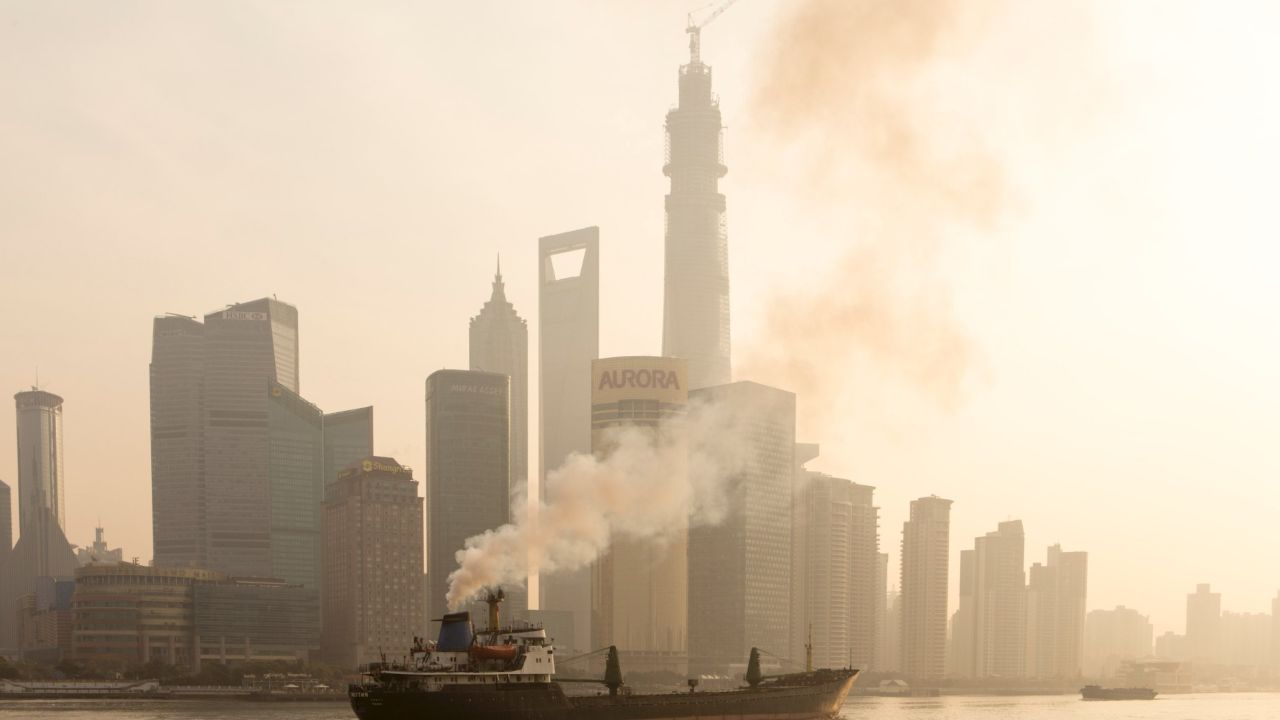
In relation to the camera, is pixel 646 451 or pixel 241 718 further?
pixel 241 718

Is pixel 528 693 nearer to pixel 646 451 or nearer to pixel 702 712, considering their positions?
pixel 702 712

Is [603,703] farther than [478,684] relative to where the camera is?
Yes

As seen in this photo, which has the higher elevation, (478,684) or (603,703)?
(478,684)

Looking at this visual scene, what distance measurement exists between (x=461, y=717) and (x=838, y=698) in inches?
2203

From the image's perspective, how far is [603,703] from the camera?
125 m

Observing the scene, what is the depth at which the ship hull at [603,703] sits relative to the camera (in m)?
111

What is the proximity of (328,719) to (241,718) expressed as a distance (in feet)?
50.8

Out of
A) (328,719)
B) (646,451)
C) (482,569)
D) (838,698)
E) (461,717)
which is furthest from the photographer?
(328,719)

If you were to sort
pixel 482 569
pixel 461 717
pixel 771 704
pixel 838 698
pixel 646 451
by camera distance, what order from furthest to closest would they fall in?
pixel 646 451
pixel 838 698
pixel 771 704
pixel 482 569
pixel 461 717

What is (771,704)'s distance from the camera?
5527 inches

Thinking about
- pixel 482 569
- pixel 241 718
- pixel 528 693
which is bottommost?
pixel 241 718

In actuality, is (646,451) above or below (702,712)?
above

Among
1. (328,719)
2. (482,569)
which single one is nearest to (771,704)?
(482,569)

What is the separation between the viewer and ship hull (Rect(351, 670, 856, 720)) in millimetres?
111312
